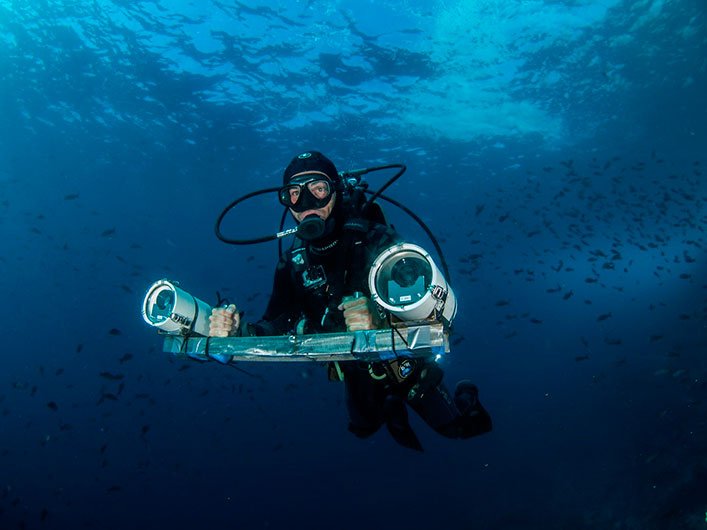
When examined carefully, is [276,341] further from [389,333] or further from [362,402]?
[362,402]

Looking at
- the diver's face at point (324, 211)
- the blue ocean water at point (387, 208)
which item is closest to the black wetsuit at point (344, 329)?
the diver's face at point (324, 211)

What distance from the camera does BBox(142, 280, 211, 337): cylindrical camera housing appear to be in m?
3.28

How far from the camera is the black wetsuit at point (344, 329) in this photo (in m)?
3.91

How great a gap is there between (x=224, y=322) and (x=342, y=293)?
1113 mm

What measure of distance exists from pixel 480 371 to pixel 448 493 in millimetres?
23477

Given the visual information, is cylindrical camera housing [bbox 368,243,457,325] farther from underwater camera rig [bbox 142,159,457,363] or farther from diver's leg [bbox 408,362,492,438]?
diver's leg [bbox 408,362,492,438]

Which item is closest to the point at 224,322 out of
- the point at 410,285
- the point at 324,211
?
the point at 324,211

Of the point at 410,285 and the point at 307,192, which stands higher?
the point at 307,192

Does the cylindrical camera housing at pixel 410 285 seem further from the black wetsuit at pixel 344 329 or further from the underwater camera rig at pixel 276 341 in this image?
the black wetsuit at pixel 344 329

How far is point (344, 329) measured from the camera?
365 centimetres

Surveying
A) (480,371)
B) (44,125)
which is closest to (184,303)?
(44,125)

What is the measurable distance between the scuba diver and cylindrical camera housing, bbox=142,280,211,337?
0.46 feet

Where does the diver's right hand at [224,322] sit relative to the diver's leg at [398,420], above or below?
above

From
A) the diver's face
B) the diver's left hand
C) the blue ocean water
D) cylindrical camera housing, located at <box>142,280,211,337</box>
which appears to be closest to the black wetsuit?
the diver's face
